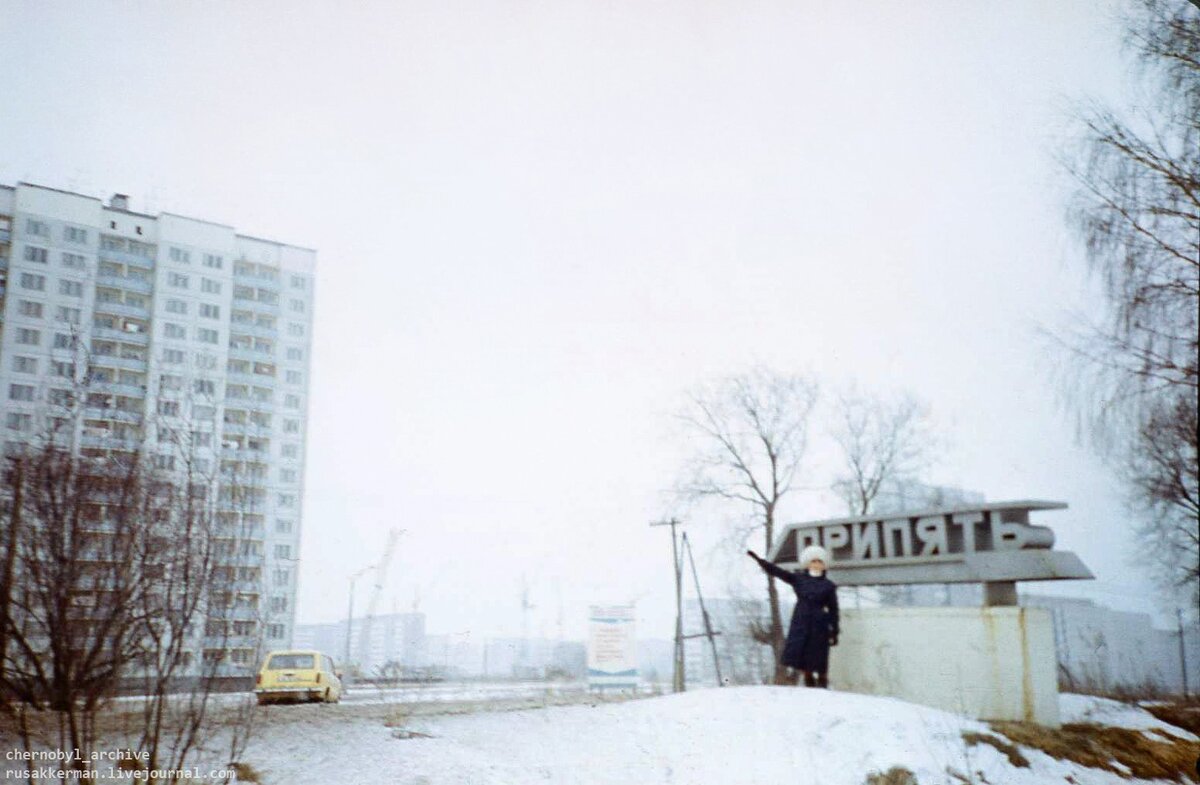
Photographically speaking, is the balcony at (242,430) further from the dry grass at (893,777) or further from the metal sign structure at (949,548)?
the metal sign structure at (949,548)

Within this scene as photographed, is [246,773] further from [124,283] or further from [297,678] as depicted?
[297,678]

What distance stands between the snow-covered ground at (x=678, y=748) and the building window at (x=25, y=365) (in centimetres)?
398

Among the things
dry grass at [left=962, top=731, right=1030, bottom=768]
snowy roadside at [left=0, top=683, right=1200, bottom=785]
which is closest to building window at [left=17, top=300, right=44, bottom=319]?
snowy roadside at [left=0, top=683, right=1200, bottom=785]

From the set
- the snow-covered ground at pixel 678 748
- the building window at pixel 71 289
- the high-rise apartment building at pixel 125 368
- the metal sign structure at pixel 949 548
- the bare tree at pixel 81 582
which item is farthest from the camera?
the metal sign structure at pixel 949 548

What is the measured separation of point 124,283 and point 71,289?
18.7 feet

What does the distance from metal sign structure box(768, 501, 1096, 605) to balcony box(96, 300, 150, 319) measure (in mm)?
9656

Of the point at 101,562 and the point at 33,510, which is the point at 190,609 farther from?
the point at 33,510

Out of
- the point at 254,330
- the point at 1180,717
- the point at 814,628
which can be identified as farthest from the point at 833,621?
the point at 254,330

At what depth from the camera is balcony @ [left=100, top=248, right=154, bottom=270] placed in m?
14.3

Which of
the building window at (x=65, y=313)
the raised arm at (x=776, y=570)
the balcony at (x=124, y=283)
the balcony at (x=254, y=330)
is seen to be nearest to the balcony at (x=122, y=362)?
the building window at (x=65, y=313)

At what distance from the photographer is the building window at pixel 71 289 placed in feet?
30.2

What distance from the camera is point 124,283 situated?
1452 cm

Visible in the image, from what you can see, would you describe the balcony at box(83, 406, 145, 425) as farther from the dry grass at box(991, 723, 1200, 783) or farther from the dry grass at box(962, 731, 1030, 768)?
the dry grass at box(991, 723, 1200, 783)

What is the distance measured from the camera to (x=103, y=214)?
1338cm
